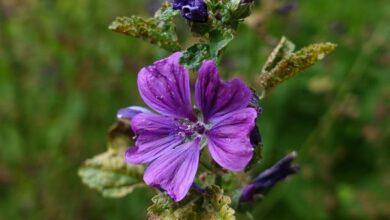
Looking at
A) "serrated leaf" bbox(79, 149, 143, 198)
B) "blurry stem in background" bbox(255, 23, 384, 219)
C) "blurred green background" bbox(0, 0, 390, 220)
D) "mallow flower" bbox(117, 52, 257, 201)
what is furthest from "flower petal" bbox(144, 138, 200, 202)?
"blurry stem in background" bbox(255, 23, 384, 219)

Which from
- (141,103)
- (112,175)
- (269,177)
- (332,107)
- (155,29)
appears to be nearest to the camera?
(155,29)

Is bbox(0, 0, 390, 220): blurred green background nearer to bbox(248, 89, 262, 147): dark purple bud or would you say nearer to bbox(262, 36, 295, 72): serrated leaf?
bbox(262, 36, 295, 72): serrated leaf

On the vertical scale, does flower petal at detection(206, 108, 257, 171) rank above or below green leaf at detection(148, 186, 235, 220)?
above

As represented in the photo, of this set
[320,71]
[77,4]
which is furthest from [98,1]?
[320,71]

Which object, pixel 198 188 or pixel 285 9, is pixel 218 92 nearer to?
pixel 198 188

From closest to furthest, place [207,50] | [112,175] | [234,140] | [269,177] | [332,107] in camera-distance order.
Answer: [234,140] → [207,50] → [269,177] → [112,175] → [332,107]

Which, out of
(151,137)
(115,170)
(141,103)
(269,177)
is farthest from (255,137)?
(141,103)
